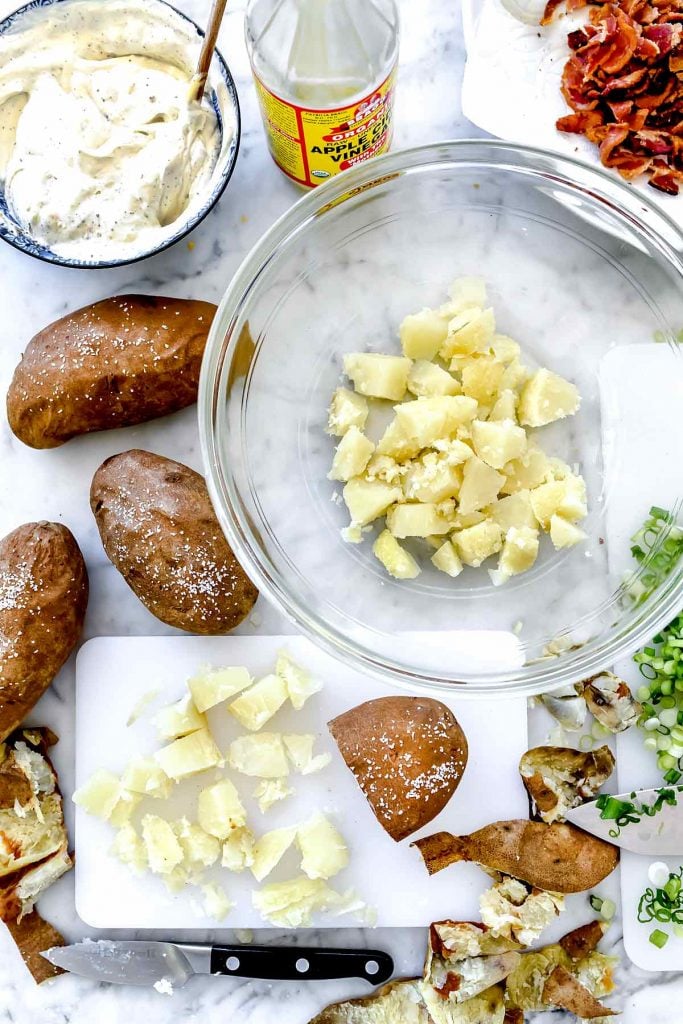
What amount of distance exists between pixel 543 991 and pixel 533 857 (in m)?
0.22

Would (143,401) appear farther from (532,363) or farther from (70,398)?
(532,363)

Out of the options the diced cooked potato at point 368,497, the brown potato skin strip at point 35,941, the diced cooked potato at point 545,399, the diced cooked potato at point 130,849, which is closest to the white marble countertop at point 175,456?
the brown potato skin strip at point 35,941

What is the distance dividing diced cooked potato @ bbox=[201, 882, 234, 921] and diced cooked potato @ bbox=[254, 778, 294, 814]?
→ 0.15 meters

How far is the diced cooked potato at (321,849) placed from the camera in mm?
1478

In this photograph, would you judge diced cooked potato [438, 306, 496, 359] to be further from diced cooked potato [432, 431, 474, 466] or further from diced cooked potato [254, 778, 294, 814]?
diced cooked potato [254, 778, 294, 814]

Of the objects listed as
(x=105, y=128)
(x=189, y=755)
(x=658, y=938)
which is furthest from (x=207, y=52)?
(x=658, y=938)

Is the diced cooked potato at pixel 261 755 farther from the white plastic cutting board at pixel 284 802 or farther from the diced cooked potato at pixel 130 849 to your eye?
the diced cooked potato at pixel 130 849

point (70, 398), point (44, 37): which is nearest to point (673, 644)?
point (70, 398)

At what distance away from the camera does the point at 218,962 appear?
1491 mm

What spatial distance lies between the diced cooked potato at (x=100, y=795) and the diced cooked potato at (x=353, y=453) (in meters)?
0.62

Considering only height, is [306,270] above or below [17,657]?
above

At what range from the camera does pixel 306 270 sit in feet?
4.84

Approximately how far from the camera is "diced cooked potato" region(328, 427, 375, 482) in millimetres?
1402

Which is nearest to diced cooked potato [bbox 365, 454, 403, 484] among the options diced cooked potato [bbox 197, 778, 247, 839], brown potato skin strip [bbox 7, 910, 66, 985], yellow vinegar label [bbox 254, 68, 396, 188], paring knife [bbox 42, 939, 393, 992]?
yellow vinegar label [bbox 254, 68, 396, 188]
